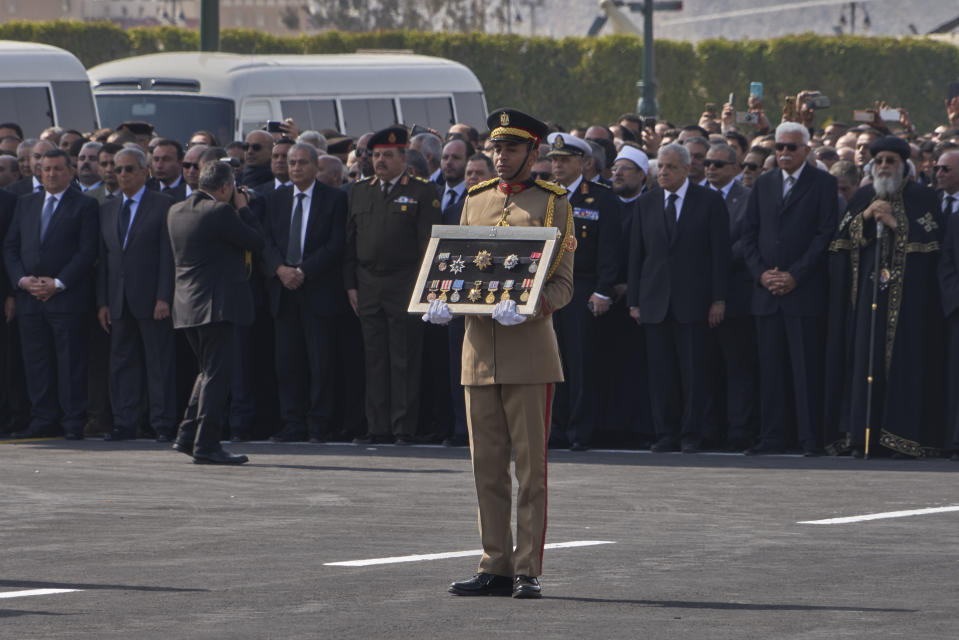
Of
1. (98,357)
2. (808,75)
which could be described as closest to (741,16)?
(808,75)

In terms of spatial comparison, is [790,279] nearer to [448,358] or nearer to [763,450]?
[763,450]

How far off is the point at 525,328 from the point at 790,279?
603 centimetres

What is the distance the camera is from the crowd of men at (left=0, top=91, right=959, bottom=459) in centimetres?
1461

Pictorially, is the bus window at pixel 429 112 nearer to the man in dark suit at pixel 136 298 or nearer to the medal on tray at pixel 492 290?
the man in dark suit at pixel 136 298

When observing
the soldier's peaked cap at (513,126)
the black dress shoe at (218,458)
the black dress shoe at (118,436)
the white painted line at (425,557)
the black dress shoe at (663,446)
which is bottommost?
the black dress shoe at (118,436)

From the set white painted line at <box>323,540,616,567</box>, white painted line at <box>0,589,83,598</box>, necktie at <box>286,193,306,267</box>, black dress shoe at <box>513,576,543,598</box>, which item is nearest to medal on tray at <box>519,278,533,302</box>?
black dress shoe at <box>513,576,543,598</box>

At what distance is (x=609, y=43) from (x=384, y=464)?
43.1m

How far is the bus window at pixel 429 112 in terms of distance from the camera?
99.9 ft

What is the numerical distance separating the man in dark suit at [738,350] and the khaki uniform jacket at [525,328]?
618cm

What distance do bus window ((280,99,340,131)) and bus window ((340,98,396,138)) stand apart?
0.19 metres

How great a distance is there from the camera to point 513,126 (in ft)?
29.3

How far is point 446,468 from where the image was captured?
1384 cm

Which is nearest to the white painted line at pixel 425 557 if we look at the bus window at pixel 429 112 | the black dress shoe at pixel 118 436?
the black dress shoe at pixel 118 436

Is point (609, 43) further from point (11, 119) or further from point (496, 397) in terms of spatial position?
point (496, 397)
